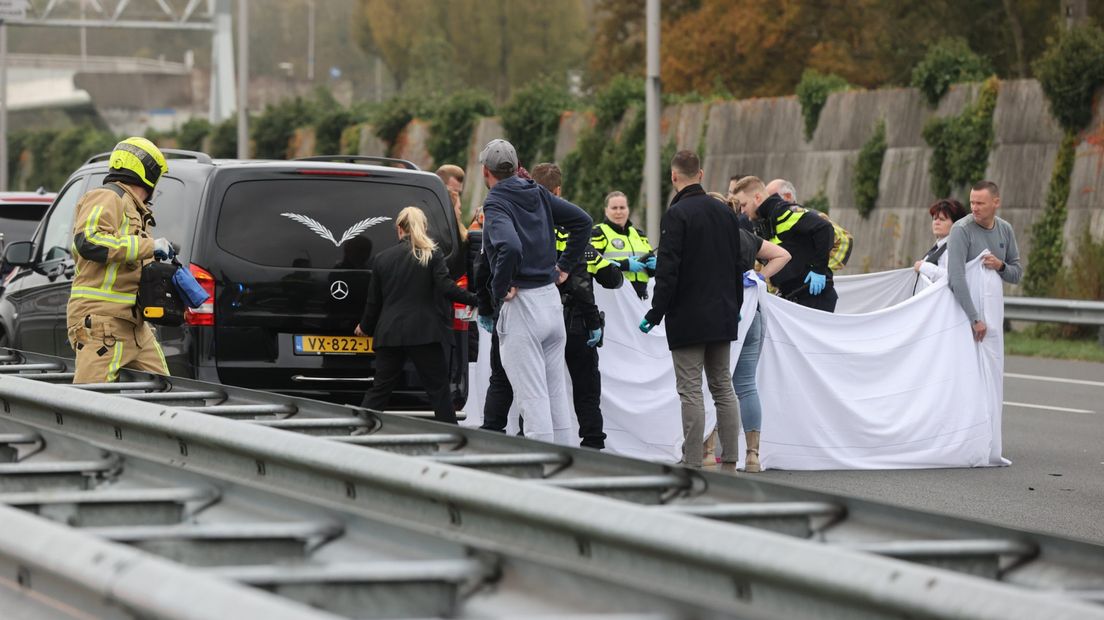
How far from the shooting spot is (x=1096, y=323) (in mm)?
20125

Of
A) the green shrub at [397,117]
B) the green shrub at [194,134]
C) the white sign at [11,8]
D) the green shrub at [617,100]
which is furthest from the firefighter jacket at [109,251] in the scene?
the green shrub at [194,134]

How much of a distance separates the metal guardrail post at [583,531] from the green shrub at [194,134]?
53.4m

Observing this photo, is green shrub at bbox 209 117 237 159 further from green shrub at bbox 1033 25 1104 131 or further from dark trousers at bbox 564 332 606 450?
dark trousers at bbox 564 332 606 450

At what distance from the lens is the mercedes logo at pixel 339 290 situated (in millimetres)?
10164

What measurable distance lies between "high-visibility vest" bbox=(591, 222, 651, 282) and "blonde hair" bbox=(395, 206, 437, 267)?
1.74 meters

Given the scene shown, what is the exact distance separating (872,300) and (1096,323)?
7300mm

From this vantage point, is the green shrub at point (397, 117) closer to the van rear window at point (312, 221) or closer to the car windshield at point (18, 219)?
the car windshield at point (18, 219)

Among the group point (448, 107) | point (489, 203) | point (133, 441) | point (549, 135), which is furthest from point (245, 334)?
point (448, 107)

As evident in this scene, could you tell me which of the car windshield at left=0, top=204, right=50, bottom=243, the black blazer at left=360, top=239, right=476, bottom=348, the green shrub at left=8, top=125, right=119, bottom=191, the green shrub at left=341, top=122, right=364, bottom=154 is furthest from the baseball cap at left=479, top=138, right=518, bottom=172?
the green shrub at left=8, top=125, right=119, bottom=191

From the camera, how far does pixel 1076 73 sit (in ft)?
75.3

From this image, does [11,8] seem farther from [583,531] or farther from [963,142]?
[583,531]

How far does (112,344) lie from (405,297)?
2081 millimetres

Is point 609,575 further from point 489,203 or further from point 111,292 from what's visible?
point 489,203

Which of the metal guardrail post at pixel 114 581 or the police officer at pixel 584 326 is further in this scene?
the police officer at pixel 584 326
